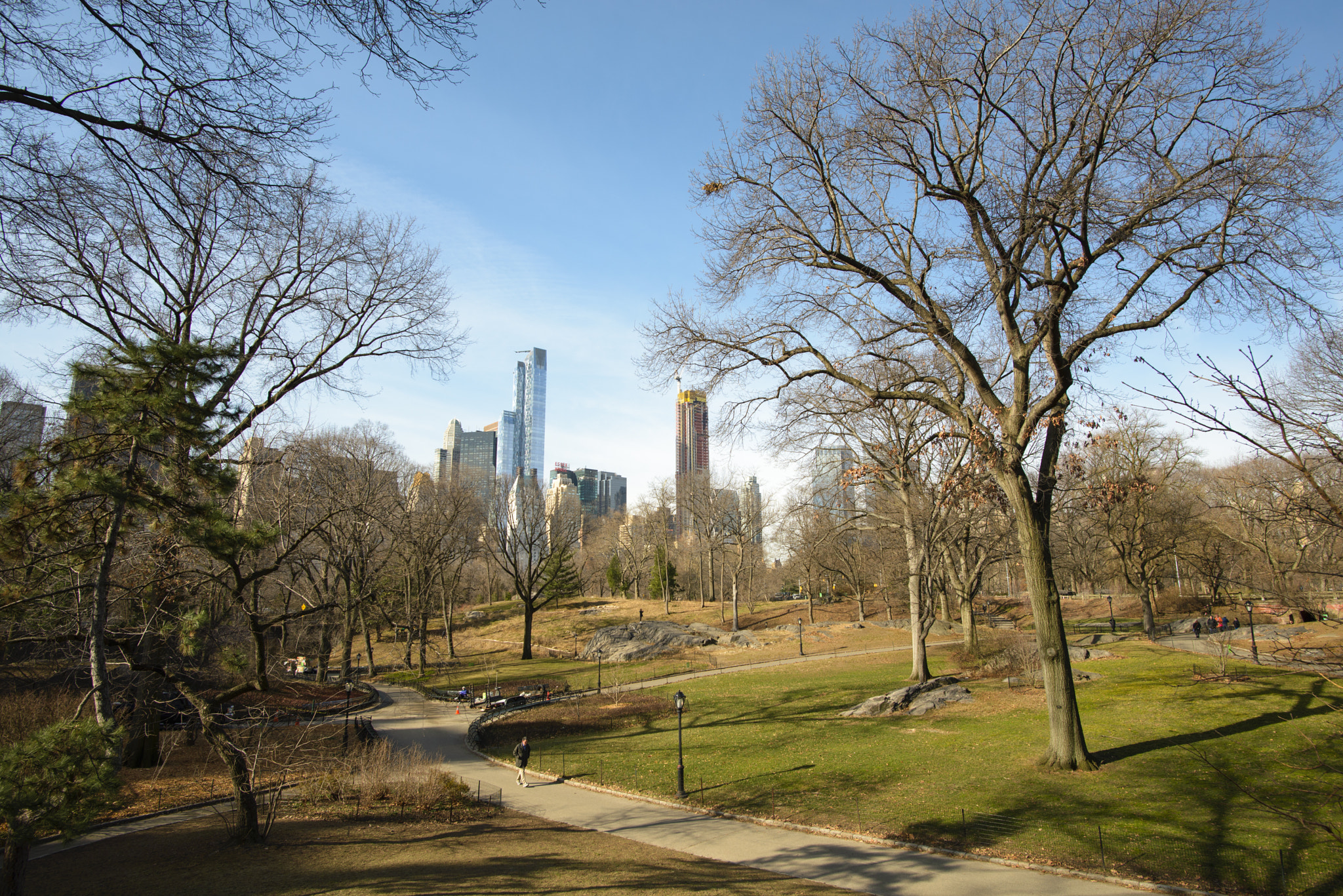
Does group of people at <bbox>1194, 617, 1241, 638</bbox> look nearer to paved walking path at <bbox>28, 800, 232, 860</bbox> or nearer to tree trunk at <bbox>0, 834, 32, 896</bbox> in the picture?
paved walking path at <bbox>28, 800, 232, 860</bbox>

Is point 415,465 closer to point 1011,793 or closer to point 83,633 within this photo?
point 83,633


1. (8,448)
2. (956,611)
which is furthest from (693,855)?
(956,611)

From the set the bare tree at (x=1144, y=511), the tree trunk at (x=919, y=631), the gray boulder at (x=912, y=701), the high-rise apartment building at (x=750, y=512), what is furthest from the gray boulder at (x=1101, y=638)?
the high-rise apartment building at (x=750, y=512)

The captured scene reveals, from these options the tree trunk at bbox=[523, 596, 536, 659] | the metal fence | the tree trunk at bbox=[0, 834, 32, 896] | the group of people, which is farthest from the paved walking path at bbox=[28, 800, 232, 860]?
the group of people

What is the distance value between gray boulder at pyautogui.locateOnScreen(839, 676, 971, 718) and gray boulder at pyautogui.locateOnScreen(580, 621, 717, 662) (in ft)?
67.7

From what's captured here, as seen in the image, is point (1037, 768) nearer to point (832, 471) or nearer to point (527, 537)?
point (832, 471)

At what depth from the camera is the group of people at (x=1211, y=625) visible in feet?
104

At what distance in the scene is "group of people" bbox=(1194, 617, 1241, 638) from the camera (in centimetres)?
3173

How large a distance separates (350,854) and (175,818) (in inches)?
211

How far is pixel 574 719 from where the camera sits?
984 inches

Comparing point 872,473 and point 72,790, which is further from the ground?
point 872,473

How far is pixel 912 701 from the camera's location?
71.5ft

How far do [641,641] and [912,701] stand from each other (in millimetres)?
23036

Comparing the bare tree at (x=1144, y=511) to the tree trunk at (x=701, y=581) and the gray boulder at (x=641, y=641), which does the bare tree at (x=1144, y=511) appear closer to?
the gray boulder at (x=641, y=641)
